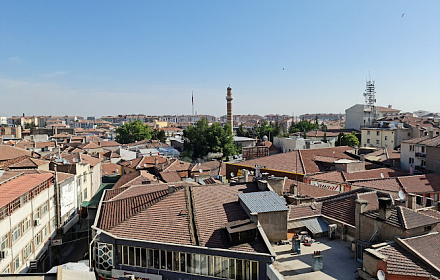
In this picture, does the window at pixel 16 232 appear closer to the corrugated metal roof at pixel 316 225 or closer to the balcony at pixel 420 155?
the corrugated metal roof at pixel 316 225

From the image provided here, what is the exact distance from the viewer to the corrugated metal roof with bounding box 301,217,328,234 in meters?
15.0

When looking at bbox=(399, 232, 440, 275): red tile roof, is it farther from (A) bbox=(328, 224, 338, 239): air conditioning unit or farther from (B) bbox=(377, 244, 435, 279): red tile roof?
(A) bbox=(328, 224, 338, 239): air conditioning unit

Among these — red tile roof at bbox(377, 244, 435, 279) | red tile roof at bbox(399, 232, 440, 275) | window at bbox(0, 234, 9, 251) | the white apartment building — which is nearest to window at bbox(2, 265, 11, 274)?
the white apartment building

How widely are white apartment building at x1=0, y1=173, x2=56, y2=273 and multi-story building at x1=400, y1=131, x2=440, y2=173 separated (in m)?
35.5

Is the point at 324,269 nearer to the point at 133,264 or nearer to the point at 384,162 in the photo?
the point at 133,264

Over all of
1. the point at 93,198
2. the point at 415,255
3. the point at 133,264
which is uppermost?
the point at 415,255

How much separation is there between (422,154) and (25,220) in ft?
120

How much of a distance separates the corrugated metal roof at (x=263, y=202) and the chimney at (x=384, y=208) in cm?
377

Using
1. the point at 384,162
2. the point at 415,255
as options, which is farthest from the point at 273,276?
the point at 384,162

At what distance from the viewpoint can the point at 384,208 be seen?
41.2ft

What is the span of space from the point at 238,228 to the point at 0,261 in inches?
487

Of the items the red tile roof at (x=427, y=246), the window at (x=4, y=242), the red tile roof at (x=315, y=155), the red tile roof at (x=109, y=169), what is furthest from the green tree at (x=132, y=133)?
the red tile roof at (x=427, y=246)

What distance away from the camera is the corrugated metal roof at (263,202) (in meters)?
14.7

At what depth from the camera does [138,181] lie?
28328 millimetres
